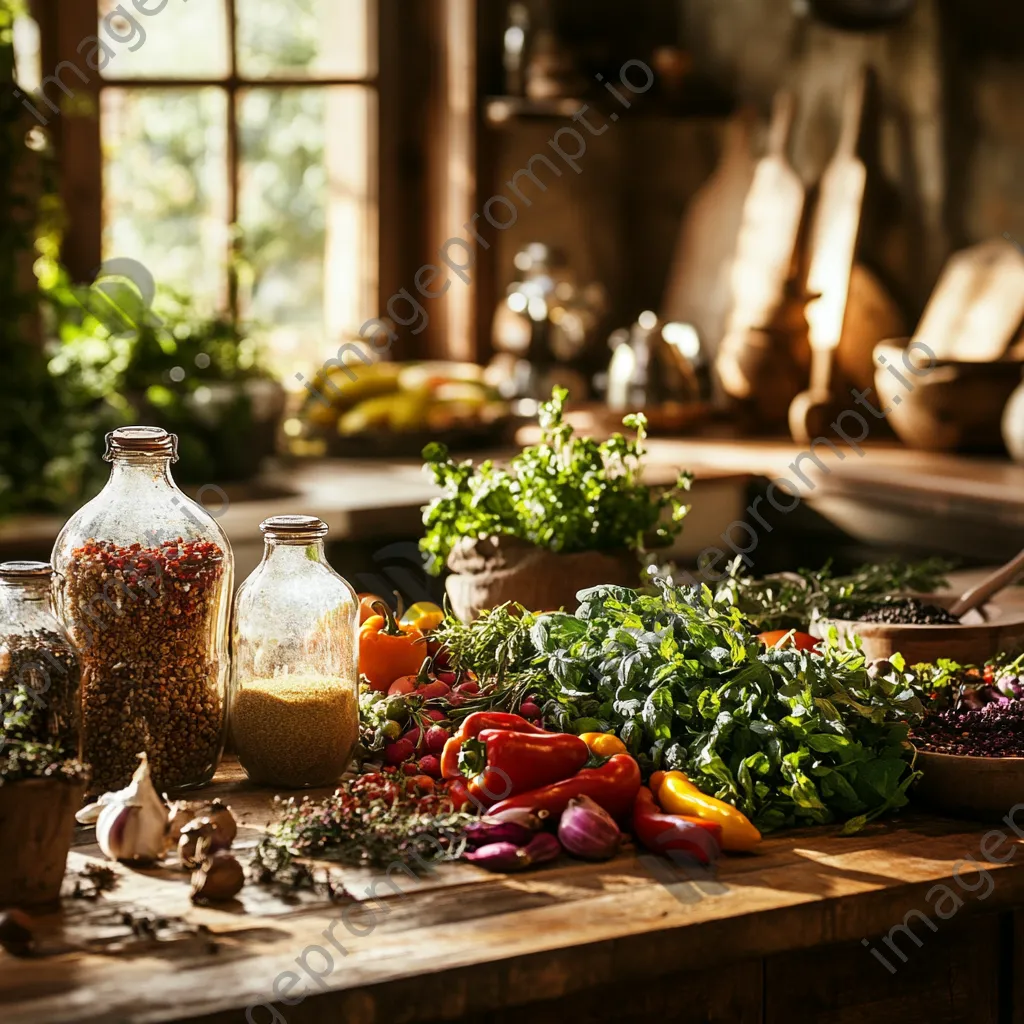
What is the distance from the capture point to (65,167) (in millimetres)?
3664

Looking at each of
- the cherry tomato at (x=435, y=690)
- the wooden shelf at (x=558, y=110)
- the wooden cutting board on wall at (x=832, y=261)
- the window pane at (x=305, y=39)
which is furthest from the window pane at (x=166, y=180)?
the cherry tomato at (x=435, y=690)

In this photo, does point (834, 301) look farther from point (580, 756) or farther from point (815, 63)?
point (580, 756)

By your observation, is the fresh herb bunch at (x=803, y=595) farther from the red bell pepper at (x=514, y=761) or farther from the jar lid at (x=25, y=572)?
the jar lid at (x=25, y=572)

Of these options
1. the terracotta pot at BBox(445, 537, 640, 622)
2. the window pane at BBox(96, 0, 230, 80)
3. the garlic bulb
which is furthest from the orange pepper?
the window pane at BBox(96, 0, 230, 80)

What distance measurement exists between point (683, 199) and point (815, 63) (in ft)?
1.98

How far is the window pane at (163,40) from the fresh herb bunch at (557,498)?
2298 millimetres

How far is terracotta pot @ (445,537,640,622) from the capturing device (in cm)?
180

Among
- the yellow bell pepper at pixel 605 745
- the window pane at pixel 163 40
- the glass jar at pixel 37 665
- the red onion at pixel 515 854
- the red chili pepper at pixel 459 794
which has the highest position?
the window pane at pixel 163 40

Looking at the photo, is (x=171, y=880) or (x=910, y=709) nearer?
(x=171, y=880)

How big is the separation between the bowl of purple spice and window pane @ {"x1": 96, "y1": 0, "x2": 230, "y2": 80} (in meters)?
2.93

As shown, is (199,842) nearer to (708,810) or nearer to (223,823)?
→ (223,823)

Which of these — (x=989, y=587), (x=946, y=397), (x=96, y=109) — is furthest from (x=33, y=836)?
(x=96, y=109)

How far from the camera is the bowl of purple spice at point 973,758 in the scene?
4.39 ft

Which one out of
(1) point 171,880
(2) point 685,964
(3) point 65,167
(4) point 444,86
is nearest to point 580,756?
(2) point 685,964
